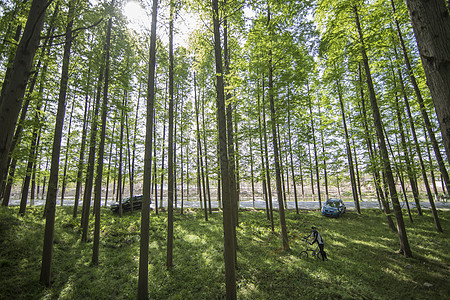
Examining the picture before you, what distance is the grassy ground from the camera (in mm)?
5926

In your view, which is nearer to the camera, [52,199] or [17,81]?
[17,81]

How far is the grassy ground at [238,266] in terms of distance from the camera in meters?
5.93

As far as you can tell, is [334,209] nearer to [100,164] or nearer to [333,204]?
[333,204]

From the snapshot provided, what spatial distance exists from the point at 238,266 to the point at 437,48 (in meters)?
8.67

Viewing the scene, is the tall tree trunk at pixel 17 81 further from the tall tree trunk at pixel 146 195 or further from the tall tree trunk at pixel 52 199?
the tall tree trunk at pixel 52 199

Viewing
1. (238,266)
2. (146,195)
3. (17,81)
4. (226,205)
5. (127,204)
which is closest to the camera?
(17,81)

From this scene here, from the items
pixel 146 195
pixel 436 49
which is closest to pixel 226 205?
pixel 146 195


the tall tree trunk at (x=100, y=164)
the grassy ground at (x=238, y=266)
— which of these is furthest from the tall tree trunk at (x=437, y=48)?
the tall tree trunk at (x=100, y=164)

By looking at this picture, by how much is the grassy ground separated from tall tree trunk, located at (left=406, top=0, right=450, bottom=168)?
5.99m

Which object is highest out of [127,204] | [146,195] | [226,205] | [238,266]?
[146,195]

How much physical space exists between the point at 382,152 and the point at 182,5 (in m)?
10.8

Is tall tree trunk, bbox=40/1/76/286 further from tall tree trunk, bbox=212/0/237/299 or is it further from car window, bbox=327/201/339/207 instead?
car window, bbox=327/201/339/207

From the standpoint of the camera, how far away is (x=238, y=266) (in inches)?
303

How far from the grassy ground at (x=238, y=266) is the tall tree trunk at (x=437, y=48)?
19.7 ft
